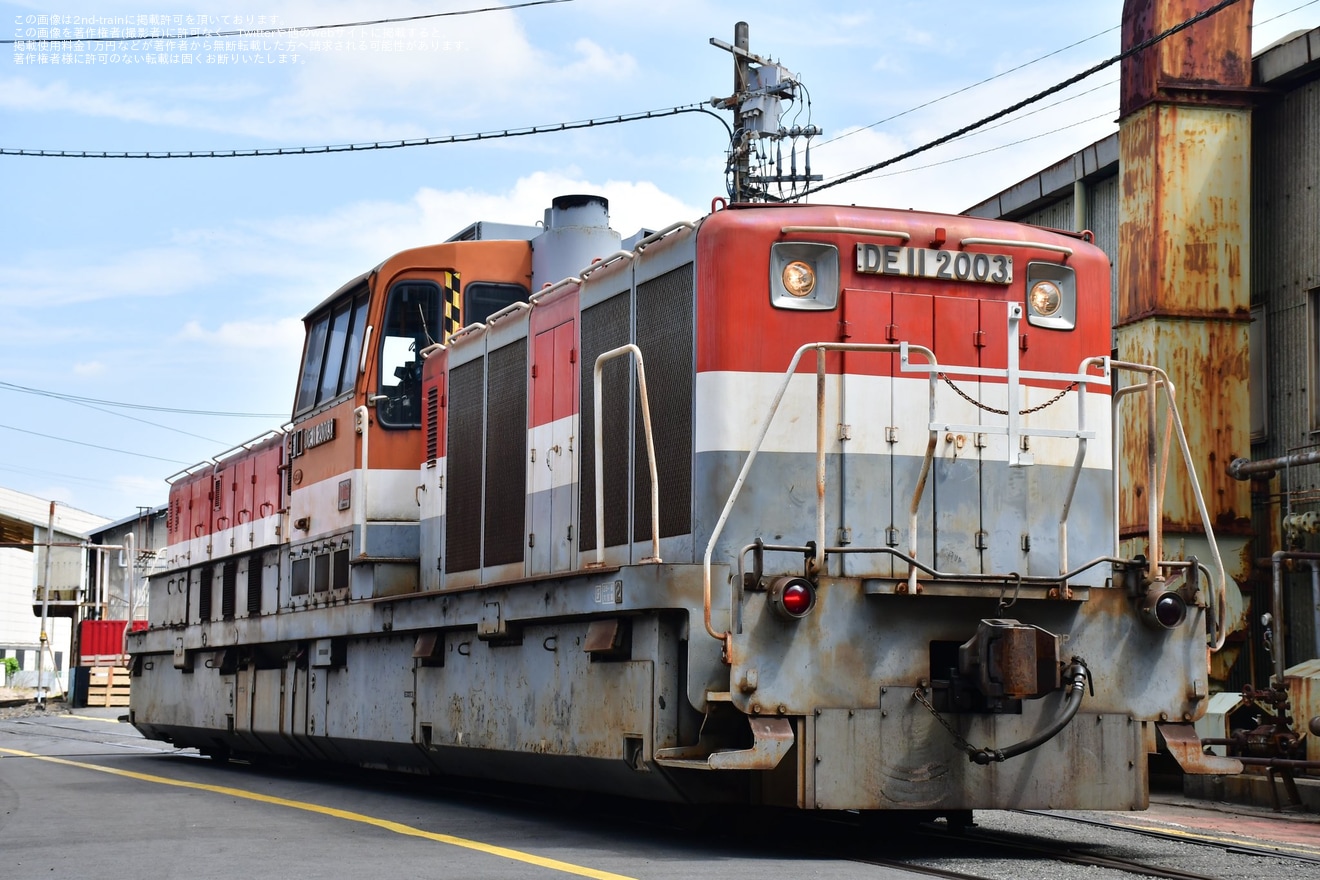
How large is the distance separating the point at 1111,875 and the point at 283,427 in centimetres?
895

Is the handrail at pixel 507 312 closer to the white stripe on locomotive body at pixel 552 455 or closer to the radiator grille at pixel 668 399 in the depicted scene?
the white stripe on locomotive body at pixel 552 455

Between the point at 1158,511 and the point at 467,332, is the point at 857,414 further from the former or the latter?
the point at 467,332

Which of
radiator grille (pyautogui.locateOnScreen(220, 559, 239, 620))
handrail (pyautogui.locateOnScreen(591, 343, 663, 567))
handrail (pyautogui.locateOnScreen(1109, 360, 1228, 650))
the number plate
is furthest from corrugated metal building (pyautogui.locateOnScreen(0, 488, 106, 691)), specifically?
→ handrail (pyautogui.locateOnScreen(1109, 360, 1228, 650))

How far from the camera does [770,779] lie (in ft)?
24.9

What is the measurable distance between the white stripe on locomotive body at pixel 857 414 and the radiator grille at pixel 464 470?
295 centimetres

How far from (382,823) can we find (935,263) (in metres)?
4.28

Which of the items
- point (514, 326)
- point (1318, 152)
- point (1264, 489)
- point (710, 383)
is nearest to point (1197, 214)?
point (1318, 152)

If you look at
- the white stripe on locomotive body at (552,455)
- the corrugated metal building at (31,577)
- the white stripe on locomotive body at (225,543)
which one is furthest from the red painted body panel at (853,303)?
the corrugated metal building at (31,577)

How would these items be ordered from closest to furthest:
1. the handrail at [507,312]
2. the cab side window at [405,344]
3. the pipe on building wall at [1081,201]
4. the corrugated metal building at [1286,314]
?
the handrail at [507,312] → the cab side window at [405,344] → the corrugated metal building at [1286,314] → the pipe on building wall at [1081,201]

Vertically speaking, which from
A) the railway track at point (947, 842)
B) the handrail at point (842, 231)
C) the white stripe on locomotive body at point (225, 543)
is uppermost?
the handrail at point (842, 231)

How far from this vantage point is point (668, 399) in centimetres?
833

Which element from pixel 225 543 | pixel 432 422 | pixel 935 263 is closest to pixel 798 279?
pixel 935 263

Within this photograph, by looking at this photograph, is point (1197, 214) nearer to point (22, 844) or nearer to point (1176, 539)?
point (1176, 539)

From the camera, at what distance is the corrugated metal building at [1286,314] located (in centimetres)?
1496
